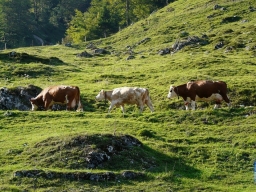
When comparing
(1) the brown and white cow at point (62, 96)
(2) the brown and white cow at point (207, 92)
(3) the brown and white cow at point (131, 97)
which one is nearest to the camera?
(2) the brown and white cow at point (207, 92)

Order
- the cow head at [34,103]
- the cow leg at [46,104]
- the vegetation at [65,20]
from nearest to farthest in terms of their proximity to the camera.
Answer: the cow leg at [46,104] → the cow head at [34,103] → the vegetation at [65,20]

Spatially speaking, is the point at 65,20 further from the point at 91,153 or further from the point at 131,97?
the point at 91,153

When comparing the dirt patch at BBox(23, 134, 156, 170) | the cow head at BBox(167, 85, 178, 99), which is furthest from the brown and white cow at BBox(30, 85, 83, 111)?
the dirt patch at BBox(23, 134, 156, 170)

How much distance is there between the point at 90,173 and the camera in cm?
1847

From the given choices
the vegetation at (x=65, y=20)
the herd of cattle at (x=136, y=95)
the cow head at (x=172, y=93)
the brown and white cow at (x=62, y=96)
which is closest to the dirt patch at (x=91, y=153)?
the herd of cattle at (x=136, y=95)

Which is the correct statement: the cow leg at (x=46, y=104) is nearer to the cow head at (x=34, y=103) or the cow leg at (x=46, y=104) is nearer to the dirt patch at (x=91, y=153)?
the cow head at (x=34, y=103)

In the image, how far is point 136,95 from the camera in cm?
3044

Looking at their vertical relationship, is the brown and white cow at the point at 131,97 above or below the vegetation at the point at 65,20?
below

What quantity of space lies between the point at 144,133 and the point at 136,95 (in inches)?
263

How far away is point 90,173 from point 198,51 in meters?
36.9

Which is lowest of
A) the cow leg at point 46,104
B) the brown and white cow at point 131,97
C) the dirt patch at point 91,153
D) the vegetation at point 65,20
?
the dirt patch at point 91,153

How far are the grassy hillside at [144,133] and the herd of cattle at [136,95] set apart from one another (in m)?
1.58

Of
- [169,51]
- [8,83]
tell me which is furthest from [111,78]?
[169,51]

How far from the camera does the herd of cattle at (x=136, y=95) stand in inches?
1178
